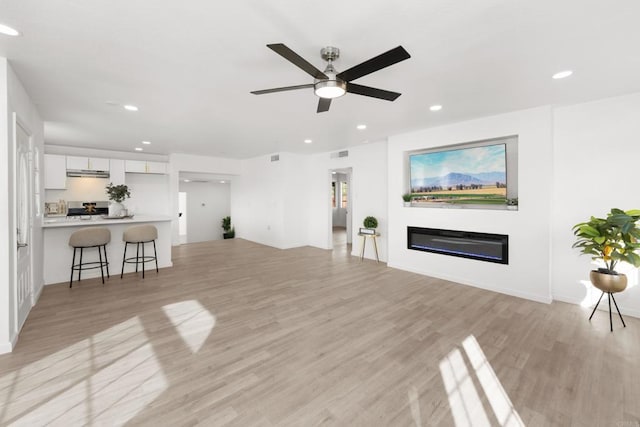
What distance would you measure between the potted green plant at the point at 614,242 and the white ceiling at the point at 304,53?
4.95 ft

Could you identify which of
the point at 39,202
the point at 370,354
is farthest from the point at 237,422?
the point at 39,202

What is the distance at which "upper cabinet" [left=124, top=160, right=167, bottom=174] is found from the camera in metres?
7.39

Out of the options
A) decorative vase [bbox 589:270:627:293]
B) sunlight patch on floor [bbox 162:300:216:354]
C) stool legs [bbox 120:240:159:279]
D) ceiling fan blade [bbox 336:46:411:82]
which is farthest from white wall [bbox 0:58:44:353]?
decorative vase [bbox 589:270:627:293]

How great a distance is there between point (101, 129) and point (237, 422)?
5802 mm

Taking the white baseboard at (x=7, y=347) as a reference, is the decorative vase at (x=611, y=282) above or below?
above

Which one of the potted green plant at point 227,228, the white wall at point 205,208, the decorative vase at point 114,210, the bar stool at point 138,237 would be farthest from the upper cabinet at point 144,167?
the bar stool at point 138,237

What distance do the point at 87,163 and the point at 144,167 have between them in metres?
1.20

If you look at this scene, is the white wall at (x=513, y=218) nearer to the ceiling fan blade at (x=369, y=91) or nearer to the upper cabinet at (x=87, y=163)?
the ceiling fan blade at (x=369, y=91)

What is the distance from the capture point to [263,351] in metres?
2.58

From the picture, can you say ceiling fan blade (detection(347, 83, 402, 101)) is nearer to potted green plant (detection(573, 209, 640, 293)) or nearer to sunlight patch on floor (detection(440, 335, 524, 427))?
sunlight patch on floor (detection(440, 335, 524, 427))

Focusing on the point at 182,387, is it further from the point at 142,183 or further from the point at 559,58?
the point at 142,183

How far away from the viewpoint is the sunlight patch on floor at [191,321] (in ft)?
9.10

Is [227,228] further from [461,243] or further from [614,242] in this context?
[614,242]

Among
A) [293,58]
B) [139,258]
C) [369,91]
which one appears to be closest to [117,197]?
[139,258]
